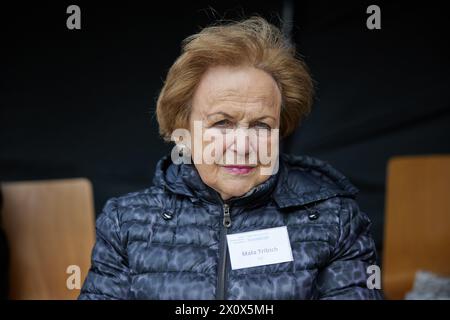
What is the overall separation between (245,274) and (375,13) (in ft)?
4.42

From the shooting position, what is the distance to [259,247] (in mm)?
1703

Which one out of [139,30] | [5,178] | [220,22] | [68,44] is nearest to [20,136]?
[5,178]

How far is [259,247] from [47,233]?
46.8 inches

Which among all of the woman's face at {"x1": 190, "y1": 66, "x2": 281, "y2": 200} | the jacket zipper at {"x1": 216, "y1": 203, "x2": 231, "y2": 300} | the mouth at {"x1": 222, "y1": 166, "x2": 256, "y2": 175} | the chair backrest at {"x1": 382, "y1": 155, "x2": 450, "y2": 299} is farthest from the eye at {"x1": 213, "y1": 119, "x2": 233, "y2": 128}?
the chair backrest at {"x1": 382, "y1": 155, "x2": 450, "y2": 299}

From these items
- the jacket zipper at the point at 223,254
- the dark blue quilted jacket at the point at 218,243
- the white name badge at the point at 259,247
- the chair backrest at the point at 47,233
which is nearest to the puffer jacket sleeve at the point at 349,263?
the dark blue quilted jacket at the point at 218,243

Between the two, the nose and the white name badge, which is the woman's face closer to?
the nose

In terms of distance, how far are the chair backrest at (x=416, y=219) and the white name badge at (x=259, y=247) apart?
1198 millimetres

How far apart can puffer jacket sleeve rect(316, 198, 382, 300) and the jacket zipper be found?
267 mm

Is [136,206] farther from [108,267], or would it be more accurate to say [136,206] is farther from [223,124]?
[223,124]

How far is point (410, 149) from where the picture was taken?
2869 mm

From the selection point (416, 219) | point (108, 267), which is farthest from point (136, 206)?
point (416, 219)
